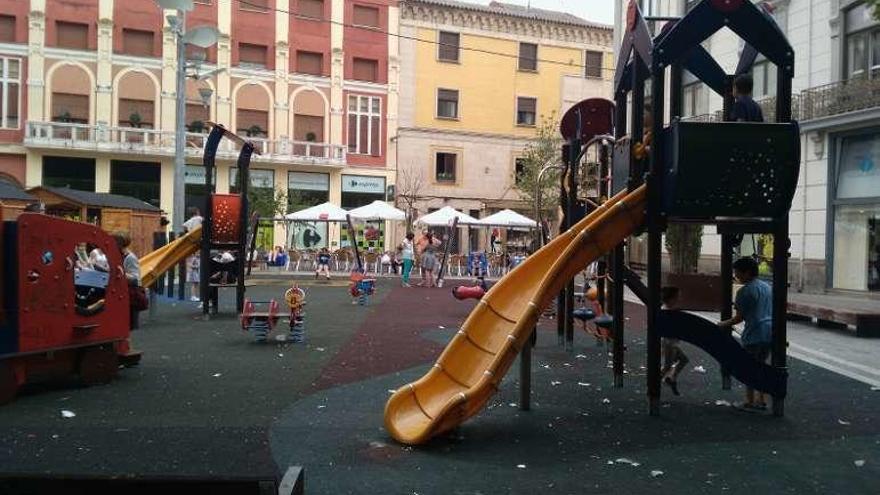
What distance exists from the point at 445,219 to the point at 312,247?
41.4 ft

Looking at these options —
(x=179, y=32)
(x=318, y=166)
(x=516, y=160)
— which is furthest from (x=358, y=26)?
(x=179, y=32)

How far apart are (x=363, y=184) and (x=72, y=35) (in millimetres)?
16795

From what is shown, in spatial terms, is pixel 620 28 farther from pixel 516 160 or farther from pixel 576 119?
pixel 576 119

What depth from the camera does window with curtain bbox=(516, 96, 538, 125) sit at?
158ft

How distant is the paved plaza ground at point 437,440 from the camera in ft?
17.5

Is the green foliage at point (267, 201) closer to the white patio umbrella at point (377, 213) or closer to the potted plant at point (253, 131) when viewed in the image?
the potted plant at point (253, 131)

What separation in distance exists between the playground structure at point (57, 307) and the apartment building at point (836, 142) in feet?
61.5

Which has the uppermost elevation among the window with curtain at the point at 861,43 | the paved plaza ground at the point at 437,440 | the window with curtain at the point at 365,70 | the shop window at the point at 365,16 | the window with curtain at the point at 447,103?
the shop window at the point at 365,16

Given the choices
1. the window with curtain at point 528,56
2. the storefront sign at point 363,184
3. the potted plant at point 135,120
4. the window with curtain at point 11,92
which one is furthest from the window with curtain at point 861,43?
the window with curtain at point 11,92

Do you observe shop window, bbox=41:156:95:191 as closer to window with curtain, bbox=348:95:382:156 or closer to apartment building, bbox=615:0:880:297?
window with curtain, bbox=348:95:382:156

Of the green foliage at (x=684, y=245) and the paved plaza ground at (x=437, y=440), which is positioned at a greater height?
the green foliage at (x=684, y=245)

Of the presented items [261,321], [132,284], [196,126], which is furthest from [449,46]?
[132,284]

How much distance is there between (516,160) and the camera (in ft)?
157

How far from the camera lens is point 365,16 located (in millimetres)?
44969
